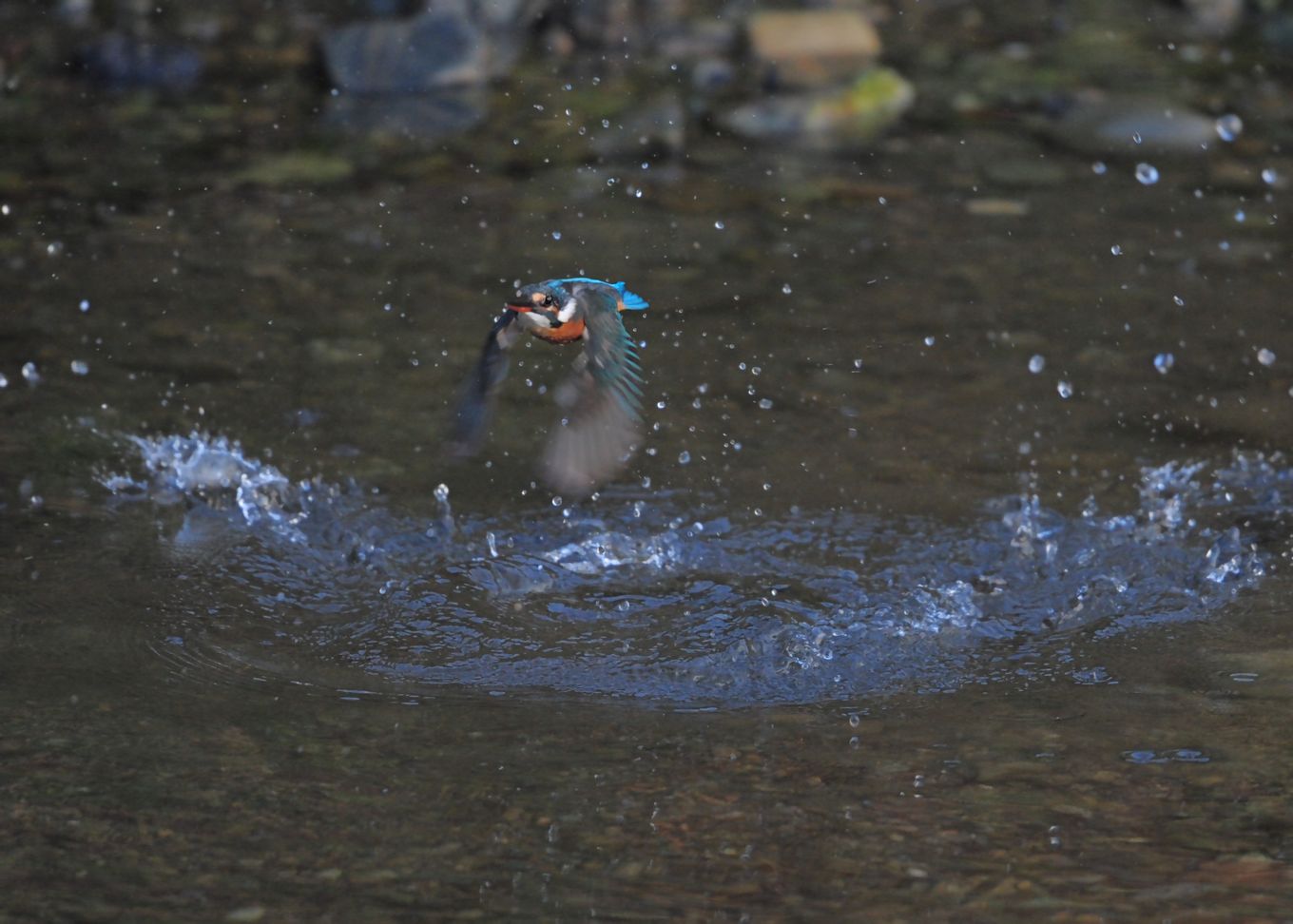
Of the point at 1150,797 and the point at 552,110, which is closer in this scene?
the point at 1150,797

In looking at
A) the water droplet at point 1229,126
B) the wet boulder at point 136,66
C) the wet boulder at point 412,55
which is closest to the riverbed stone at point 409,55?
the wet boulder at point 412,55

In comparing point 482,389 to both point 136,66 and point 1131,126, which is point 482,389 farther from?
point 136,66

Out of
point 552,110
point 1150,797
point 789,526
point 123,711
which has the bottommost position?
point 1150,797

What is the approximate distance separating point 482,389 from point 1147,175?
12.9 feet

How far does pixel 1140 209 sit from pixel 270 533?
3607 mm

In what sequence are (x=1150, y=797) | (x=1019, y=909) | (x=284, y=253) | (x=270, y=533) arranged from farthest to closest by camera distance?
(x=284, y=253) < (x=270, y=533) < (x=1150, y=797) < (x=1019, y=909)

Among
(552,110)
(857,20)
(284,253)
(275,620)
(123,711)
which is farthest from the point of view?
(857,20)

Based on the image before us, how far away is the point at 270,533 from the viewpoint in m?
4.56

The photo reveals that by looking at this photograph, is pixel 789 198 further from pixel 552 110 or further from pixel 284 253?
pixel 284 253

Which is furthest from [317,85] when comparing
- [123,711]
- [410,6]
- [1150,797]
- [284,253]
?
[1150,797]

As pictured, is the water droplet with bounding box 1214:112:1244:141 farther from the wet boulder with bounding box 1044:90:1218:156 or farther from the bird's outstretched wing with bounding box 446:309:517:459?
the bird's outstretched wing with bounding box 446:309:517:459

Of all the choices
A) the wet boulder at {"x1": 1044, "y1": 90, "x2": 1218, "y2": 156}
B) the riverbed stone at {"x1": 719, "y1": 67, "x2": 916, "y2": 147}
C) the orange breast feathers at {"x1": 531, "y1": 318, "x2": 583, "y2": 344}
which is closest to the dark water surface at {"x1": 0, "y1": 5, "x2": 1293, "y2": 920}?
the wet boulder at {"x1": 1044, "y1": 90, "x2": 1218, "y2": 156}

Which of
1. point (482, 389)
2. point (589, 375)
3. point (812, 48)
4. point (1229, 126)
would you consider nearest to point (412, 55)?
point (812, 48)

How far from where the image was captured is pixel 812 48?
8102mm
